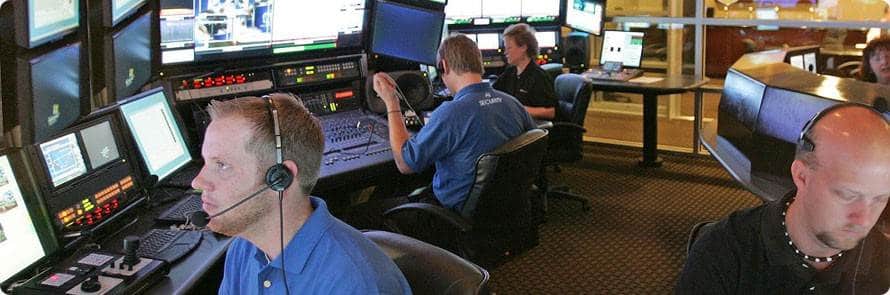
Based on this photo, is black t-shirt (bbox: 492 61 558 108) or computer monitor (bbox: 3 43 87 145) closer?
computer monitor (bbox: 3 43 87 145)

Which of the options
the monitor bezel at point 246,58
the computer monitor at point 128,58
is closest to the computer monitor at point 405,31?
the monitor bezel at point 246,58

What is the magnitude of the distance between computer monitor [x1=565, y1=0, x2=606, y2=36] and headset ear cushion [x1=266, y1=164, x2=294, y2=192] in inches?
168

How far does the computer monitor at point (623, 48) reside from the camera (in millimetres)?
5688

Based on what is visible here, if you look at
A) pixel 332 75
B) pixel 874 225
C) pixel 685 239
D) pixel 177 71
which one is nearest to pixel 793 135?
pixel 874 225

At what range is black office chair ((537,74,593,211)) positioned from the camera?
15.0ft

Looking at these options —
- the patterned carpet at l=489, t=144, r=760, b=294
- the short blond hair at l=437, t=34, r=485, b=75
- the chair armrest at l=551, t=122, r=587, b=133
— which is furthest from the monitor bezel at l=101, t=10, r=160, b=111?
the chair armrest at l=551, t=122, r=587, b=133

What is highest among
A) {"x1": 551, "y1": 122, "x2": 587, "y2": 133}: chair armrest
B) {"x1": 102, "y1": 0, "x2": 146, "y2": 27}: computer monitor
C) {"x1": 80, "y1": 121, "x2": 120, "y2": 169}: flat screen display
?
{"x1": 102, "y1": 0, "x2": 146, "y2": 27}: computer monitor

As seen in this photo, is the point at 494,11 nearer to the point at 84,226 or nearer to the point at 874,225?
the point at 84,226

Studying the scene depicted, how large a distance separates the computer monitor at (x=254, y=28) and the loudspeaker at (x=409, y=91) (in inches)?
9.1

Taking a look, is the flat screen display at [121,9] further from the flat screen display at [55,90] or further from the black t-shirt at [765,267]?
the black t-shirt at [765,267]

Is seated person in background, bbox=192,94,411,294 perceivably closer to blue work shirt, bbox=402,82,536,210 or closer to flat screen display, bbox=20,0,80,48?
flat screen display, bbox=20,0,80,48

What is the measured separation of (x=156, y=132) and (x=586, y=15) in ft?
11.3

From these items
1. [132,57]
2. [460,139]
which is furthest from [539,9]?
[132,57]

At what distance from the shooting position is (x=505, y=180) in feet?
10.2
